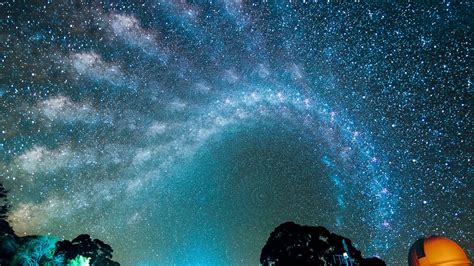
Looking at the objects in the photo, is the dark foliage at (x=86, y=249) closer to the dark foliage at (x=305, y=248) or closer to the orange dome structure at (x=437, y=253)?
the dark foliage at (x=305, y=248)

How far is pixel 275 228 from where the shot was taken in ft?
83.0

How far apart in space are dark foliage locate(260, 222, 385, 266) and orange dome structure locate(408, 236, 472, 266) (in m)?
6.33

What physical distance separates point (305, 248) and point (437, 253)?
1074 cm

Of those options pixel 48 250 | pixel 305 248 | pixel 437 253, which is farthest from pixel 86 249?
pixel 437 253

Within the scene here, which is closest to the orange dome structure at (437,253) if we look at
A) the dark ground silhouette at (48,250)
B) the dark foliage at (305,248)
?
the dark foliage at (305,248)

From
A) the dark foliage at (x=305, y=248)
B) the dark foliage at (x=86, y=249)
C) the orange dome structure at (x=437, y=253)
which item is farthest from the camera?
the dark foliage at (x=86, y=249)

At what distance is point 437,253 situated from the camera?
25641 mm

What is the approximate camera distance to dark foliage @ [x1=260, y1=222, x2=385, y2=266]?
2331cm

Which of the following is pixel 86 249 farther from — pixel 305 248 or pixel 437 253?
pixel 437 253

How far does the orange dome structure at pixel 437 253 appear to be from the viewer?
2530cm

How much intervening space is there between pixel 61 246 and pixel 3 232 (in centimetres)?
492

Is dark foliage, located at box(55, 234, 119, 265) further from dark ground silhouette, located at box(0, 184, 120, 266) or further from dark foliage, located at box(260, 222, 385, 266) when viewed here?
dark foliage, located at box(260, 222, 385, 266)

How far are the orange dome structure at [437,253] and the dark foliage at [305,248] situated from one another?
633 cm

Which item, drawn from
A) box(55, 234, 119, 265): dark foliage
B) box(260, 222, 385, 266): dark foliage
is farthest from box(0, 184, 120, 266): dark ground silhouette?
box(260, 222, 385, 266): dark foliage
